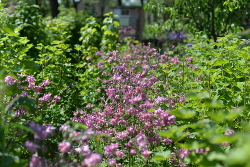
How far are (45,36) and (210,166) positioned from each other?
6742 millimetres

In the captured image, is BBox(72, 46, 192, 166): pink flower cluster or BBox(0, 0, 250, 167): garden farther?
BBox(72, 46, 192, 166): pink flower cluster

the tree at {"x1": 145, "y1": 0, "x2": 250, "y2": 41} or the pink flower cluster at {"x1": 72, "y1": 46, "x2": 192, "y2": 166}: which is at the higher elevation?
the tree at {"x1": 145, "y1": 0, "x2": 250, "y2": 41}

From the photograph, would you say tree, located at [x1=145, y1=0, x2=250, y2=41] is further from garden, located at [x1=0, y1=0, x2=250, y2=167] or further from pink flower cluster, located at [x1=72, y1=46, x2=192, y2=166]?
pink flower cluster, located at [x1=72, y1=46, x2=192, y2=166]

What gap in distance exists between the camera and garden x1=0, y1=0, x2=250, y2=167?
6.23 ft

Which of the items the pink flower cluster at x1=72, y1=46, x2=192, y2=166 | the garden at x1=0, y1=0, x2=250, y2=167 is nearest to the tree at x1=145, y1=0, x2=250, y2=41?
the garden at x1=0, y1=0, x2=250, y2=167

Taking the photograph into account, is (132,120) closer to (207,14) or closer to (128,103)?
(128,103)

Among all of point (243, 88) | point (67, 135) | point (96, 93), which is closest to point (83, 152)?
point (67, 135)

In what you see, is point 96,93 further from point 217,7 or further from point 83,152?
point 217,7

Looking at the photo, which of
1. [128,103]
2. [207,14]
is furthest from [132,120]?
[207,14]

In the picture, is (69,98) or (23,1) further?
(23,1)

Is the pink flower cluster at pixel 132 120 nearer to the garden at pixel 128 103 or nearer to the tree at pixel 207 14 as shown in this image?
the garden at pixel 128 103

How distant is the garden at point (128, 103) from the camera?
6.23 ft

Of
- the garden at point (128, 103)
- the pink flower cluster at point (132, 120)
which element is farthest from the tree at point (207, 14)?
the pink flower cluster at point (132, 120)

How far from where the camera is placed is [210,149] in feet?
6.08
